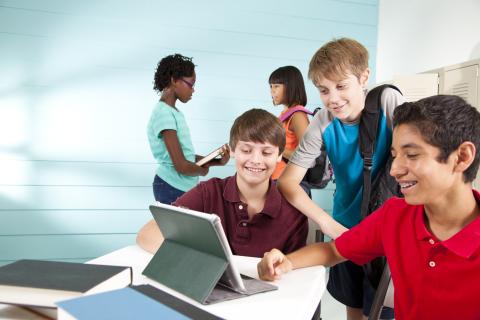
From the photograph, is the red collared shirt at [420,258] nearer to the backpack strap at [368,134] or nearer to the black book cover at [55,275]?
the backpack strap at [368,134]

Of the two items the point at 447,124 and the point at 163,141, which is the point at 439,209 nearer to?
the point at 447,124

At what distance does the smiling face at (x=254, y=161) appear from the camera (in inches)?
58.6

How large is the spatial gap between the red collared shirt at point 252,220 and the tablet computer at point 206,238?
42 cm

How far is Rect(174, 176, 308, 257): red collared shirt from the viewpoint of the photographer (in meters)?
1.38

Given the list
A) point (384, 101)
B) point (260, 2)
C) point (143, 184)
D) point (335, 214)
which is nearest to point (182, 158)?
point (335, 214)

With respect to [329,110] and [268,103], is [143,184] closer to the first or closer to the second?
[268,103]

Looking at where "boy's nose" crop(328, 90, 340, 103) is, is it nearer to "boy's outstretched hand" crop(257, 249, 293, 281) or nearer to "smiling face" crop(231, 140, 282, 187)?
"smiling face" crop(231, 140, 282, 187)

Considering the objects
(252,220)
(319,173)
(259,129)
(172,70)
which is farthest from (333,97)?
(172,70)

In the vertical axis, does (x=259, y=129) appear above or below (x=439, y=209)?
above

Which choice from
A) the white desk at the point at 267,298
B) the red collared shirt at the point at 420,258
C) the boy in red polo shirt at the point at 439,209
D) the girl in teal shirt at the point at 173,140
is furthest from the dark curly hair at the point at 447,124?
the girl in teal shirt at the point at 173,140

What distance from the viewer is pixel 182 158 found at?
2.23m

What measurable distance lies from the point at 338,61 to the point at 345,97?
14 cm

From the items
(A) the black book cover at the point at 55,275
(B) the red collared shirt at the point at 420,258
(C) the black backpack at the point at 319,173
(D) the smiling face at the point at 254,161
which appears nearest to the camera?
A: (A) the black book cover at the point at 55,275

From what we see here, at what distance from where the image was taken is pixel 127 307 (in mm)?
636
